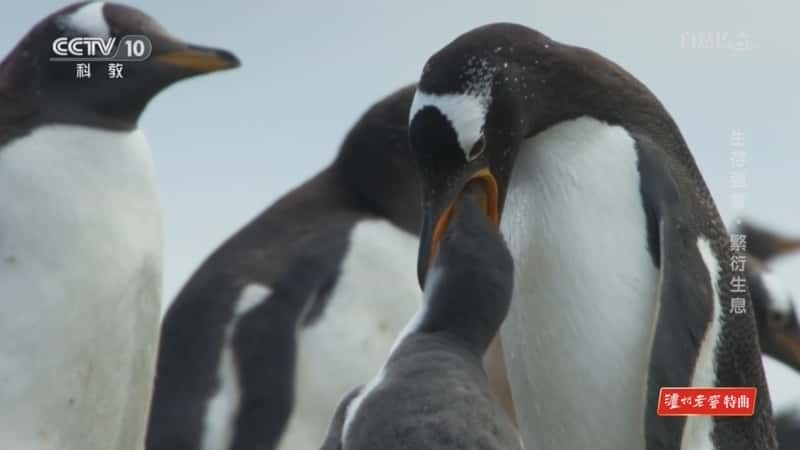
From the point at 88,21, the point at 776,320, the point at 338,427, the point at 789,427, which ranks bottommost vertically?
the point at 789,427

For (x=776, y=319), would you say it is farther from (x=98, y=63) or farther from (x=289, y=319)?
(x=98, y=63)

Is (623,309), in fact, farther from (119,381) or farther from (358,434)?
(119,381)

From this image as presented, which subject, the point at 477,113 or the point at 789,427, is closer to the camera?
the point at 477,113

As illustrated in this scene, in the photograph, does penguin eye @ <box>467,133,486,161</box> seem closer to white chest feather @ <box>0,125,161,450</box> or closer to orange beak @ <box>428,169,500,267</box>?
orange beak @ <box>428,169,500,267</box>

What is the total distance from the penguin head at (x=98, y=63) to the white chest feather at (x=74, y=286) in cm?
6

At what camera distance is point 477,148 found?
2.55 m

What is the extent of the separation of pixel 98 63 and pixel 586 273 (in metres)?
1.07

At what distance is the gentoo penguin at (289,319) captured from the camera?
3.78 meters

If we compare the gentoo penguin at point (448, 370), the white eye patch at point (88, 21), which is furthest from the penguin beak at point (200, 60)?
the gentoo penguin at point (448, 370)

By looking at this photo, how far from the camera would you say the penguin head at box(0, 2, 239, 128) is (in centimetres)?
327

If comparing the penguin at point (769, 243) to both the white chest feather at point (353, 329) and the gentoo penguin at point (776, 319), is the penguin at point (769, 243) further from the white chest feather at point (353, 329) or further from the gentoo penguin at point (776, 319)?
the white chest feather at point (353, 329)

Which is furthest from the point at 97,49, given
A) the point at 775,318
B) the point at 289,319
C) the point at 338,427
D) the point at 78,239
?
the point at 775,318

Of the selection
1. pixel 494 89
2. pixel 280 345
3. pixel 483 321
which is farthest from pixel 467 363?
pixel 280 345

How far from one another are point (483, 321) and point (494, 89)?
0.51 meters
